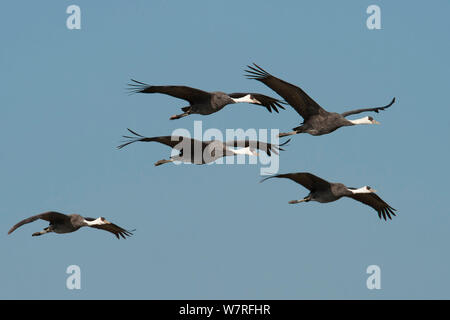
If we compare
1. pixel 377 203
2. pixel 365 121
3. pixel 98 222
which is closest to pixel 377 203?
pixel 377 203

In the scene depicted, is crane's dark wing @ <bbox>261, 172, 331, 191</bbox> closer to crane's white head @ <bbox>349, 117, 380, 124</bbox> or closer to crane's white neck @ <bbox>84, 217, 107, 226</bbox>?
crane's white head @ <bbox>349, 117, 380, 124</bbox>

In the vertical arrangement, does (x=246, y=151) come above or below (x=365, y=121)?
below

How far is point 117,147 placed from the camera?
25156 mm

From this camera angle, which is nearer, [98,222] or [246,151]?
[246,151]

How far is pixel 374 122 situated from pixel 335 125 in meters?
1.74

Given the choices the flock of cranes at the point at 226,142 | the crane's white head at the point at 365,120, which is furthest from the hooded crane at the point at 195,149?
the crane's white head at the point at 365,120

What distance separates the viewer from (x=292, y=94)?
25.8 meters

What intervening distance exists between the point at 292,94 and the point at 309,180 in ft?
7.53

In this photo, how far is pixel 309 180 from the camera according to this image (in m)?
26.1

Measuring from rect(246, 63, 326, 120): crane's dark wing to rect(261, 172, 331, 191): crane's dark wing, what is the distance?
1.62 meters

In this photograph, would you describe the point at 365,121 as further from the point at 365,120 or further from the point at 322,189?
the point at 322,189

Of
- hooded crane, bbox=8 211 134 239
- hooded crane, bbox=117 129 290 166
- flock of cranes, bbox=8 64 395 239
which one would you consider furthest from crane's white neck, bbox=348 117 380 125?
hooded crane, bbox=8 211 134 239

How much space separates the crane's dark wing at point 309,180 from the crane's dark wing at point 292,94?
1616 mm

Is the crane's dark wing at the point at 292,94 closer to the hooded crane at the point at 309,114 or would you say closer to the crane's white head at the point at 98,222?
the hooded crane at the point at 309,114
